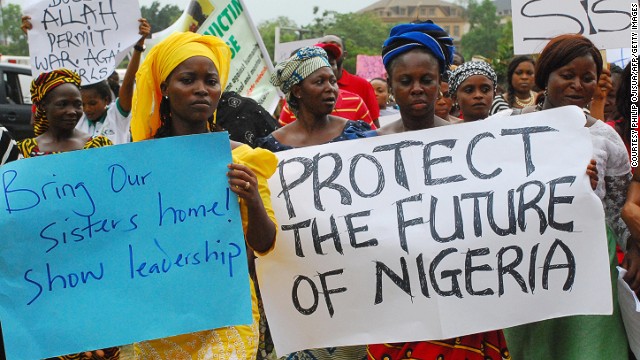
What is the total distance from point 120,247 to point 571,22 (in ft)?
11.1

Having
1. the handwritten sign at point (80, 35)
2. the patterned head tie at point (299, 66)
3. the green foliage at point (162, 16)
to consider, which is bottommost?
the patterned head tie at point (299, 66)

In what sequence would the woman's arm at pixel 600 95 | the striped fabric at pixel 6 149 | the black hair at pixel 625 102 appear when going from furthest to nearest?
the woman's arm at pixel 600 95 → the striped fabric at pixel 6 149 → the black hair at pixel 625 102

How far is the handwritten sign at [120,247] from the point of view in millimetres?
3227

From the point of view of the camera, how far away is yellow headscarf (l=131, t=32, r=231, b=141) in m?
3.48

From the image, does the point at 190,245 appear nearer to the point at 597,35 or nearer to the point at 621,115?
the point at 621,115

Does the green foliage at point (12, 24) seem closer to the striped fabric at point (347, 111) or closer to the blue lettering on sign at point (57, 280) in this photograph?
the striped fabric at point (347, 111)

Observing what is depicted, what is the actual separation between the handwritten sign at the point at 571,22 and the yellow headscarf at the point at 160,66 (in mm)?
2394

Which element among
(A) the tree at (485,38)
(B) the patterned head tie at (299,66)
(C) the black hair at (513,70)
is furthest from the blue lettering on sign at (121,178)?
(A) the tree at (485,38)

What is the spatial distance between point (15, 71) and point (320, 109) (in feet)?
39.7

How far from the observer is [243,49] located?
7461 millimetres

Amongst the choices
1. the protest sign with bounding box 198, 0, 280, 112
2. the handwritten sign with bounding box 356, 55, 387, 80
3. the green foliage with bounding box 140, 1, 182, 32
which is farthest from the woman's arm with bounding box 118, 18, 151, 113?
the green foliage with bounding box 140, 1, 182, 32

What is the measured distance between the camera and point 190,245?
3279mm

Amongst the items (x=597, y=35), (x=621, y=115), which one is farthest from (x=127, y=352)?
(x=597, y=35)

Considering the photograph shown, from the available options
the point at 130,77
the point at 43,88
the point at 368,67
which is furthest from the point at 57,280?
the point at 368,67
